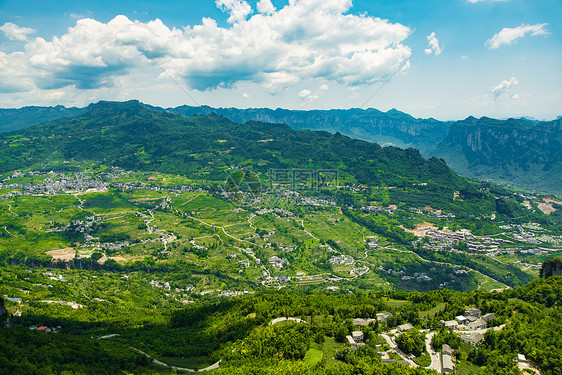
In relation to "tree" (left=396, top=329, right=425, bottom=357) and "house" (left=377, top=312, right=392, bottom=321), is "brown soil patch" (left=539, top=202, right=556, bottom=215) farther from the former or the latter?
"tree" (left=396, top=329, right=425, bottom=357)

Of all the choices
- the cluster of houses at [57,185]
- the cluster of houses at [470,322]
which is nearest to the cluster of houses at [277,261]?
the cluster of houses at [470,322]

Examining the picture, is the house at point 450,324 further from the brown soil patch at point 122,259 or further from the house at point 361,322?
the brown soil patch at point 122,259

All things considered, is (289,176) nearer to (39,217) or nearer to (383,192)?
(383,192)

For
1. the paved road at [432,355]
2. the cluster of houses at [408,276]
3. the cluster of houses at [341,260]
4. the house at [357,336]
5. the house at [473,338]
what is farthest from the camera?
the cluster of houses at [341,260]

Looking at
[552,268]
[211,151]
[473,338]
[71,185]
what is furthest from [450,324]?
[211,151]

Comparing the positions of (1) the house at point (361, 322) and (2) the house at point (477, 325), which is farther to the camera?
(1) the house at point (361, 322)

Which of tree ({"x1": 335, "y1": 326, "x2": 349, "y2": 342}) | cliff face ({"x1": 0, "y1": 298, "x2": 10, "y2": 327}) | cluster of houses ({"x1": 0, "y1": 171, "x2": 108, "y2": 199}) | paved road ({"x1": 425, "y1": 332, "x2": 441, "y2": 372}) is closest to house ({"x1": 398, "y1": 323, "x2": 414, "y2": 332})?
paved road ({"x1": 425, "y1": 332, "x2": 441, "y2": 372})

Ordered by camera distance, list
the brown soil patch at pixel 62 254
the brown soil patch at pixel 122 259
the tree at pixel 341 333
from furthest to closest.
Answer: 1. the brown soil patch at pixel 62 254
2. the brown soil patch at pixel 122 259
3. the tree at pixel 341 333

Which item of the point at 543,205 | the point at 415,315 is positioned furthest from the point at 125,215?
the point at 543,205
